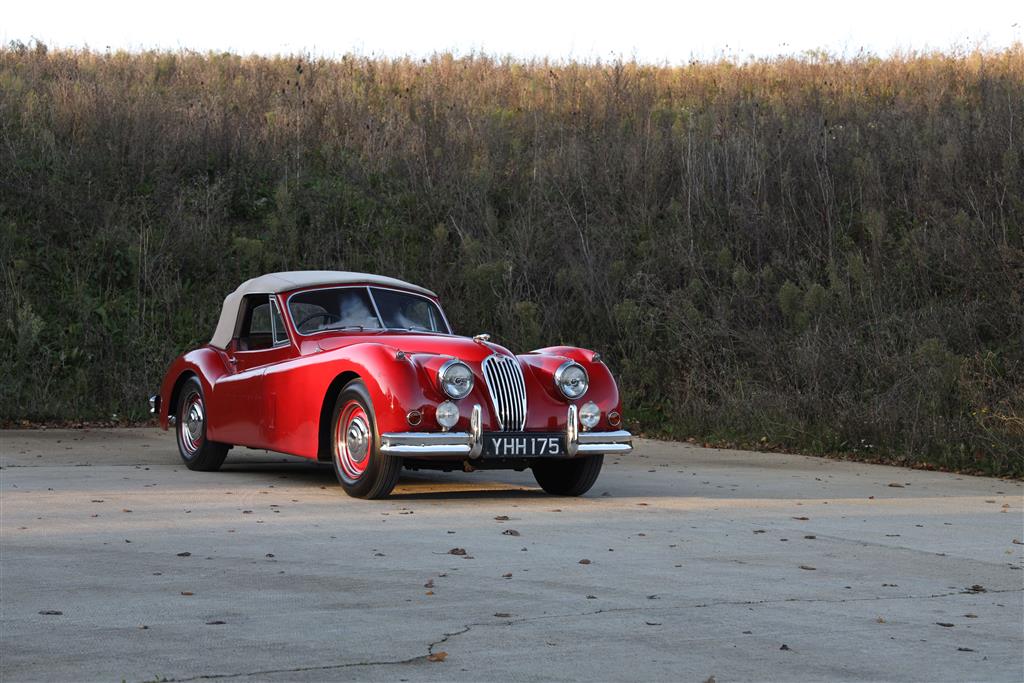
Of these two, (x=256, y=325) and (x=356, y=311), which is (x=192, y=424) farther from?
(x=356, y=311)

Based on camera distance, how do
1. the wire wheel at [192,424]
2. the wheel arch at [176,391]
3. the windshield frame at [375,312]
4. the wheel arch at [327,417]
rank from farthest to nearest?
the wheel arch at [176,391]
the wire wheel at [192,424]
the windshield frame at [375,312]
the wheel arch at [327,417]

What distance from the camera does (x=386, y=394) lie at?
9.33 m

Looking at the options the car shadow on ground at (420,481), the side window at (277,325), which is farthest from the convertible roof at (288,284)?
the car shadow on ground at (420,481)

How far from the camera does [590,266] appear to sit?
2086cm

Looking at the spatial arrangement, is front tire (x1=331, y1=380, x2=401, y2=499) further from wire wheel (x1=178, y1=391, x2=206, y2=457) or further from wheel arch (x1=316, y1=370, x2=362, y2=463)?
wire wheel (x1=178, y1=391, x2=206, y2=457)

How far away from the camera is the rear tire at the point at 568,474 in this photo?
33.6ft

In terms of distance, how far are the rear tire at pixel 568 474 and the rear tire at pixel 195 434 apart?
2972 millimetres

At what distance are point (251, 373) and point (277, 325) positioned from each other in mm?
552

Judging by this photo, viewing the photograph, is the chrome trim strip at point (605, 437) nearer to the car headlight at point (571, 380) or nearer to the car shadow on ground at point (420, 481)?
the car headlight at point (571, 380)

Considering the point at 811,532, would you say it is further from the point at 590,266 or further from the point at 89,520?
the point at 590,266

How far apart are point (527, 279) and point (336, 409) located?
1140cm

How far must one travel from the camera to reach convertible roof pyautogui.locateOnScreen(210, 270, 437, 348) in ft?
37.7

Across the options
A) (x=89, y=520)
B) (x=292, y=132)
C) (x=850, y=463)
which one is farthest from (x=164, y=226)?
(x=89, y=520)

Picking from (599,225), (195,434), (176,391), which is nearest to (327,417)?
(195,434)
